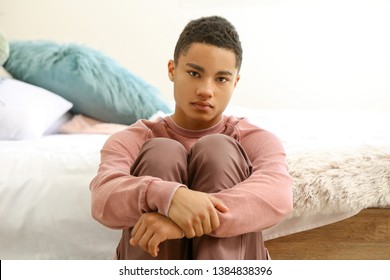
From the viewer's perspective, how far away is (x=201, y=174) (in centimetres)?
89

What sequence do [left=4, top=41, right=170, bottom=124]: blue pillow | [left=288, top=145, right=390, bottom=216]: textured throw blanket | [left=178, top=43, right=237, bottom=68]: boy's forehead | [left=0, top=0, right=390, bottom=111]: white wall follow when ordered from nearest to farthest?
1. [left=178, top=43, right=237, bottom=68]: boy's forehead
2. [left=288, top=145, right=390, bottom=216]: textured throw blanket
3. [left=4, top=41, right=170, bottom=124]: blue pillow
4. [left=0, top=0, right=390, bottom=111]: white wall

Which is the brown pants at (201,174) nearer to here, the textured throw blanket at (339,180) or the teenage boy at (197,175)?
the teenage boy at (197,175)

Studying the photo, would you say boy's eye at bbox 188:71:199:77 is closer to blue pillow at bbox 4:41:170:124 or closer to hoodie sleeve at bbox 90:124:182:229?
hoodie sleeve at bbox 90:124:182:229

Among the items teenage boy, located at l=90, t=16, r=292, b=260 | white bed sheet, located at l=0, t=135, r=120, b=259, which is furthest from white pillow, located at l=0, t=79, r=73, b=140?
teenage boy, located at l=90, t=16, r=292, b=260

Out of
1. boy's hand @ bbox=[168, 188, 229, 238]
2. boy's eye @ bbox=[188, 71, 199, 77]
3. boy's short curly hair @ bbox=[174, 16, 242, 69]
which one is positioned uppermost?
boy's short curly hair @ bbox=[174, 16, 242, 69]

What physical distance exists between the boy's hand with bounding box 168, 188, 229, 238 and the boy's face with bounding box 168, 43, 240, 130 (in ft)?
0.74

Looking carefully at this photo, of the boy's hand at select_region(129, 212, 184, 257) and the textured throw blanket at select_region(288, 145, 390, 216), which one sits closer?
the boy's hand at select_region(129, 212, 184, 257)

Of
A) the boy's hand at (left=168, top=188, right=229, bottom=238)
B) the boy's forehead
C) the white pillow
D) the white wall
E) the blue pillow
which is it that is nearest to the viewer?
the boy's hand at (left=168, top=188, right=229, bottom=238)

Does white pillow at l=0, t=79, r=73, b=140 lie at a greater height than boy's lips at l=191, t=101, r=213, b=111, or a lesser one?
lesser

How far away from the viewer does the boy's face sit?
944 millimetres

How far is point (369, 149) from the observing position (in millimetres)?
1160

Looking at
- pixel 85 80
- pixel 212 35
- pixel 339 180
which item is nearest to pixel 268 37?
pixel 85 80
